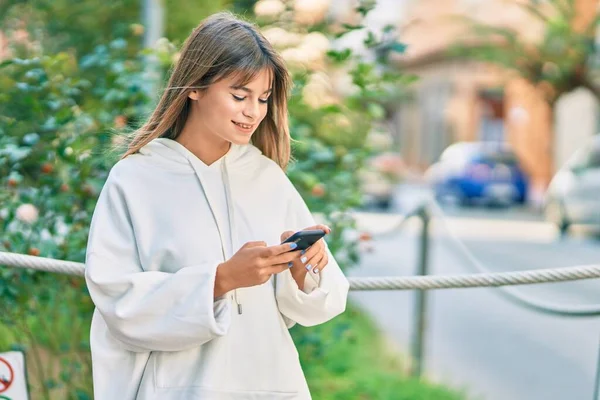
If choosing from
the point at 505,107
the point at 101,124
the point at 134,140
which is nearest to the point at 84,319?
the point at 101,124

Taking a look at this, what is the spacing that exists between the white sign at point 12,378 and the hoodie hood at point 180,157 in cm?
95

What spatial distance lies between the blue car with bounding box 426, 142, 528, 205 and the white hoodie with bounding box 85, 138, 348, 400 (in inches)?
792

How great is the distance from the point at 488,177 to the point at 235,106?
20.4 meters

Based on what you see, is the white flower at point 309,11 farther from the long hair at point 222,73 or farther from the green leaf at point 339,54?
the long hair at point 222,73

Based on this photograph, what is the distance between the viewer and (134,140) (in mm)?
2008

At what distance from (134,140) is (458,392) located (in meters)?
2.98

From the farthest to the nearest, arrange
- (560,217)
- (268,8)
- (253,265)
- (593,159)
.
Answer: (560,217)
(593,159)
(268,8)
(253,265)

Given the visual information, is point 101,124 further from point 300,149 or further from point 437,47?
point 437,47

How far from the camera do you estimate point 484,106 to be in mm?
35031

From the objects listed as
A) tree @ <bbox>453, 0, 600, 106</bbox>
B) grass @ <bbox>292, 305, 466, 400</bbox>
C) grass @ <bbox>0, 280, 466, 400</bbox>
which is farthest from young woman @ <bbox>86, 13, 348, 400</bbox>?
tree @ <bbox>453, 0, 600, 106</bbox>

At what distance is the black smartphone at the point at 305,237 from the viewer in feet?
5.74

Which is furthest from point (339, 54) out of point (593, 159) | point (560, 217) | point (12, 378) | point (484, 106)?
point (484, 106)

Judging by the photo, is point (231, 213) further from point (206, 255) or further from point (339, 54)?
point (339, 54)

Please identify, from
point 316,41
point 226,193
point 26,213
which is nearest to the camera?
point 226,193
